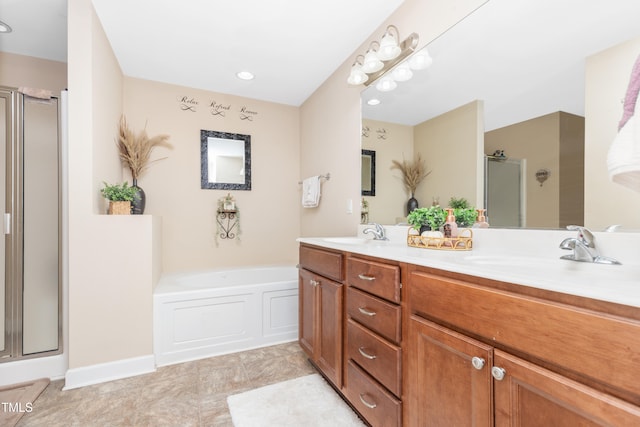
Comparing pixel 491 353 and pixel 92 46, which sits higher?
pixel 92 46

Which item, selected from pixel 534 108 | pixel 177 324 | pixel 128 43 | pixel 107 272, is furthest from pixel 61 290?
pixel 534 108

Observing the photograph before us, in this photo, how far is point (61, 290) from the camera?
1946mm

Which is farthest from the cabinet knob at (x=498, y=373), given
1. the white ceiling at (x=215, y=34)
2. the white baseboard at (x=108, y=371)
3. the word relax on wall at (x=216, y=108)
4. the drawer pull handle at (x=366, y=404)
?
the word relax on wall at (x=216, y=108)

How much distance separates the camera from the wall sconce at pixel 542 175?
114 cm

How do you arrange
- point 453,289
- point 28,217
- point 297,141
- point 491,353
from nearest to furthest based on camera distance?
1. point 491,353
2. point 453,289
3. point 28,217
4. point 297,141

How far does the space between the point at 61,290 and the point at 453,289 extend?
2459 mm

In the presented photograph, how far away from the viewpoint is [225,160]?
3.09m

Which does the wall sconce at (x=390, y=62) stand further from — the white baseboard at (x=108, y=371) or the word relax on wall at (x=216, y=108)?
the white baseboard at (x=108, y=371)

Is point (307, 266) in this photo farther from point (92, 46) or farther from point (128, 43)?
point (128, 43)

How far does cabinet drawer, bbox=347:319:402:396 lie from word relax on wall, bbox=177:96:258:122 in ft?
8.47

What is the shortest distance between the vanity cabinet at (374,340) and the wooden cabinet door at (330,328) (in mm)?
65

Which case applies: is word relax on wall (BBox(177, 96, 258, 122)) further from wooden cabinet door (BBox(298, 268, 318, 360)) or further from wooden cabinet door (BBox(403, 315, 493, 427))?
wooden cabinet door (BBox(403, 315, 493, 427))

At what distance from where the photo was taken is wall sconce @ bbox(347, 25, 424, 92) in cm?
173

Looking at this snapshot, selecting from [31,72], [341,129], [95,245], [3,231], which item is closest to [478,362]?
[341,129]
